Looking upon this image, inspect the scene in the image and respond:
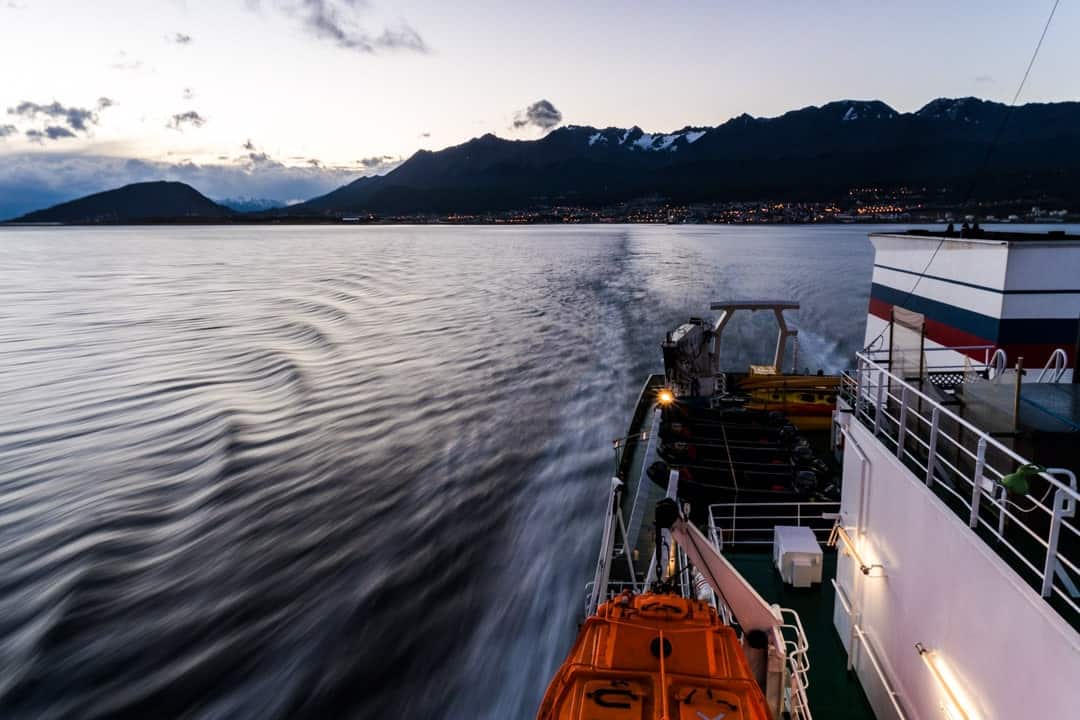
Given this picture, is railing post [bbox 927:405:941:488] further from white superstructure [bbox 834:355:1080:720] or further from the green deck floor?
the green deck floor

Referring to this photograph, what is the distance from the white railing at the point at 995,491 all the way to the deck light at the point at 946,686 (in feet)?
4.42

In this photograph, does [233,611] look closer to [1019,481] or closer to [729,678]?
[729,678]

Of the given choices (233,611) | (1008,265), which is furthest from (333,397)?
(1008,265)

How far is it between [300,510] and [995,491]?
17.0 metres

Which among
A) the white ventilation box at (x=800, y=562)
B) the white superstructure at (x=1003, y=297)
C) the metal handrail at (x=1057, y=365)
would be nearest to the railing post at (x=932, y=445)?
the metal handrail at (x=1057, y=365)

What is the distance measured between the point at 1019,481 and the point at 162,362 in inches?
1528

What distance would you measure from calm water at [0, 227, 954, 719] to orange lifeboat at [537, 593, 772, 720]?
7.13 meters

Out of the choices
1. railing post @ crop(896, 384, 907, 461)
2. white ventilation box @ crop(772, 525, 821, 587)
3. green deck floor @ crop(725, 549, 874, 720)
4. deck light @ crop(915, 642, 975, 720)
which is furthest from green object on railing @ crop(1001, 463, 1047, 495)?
white ventilation box @ crop(772, 525, 821, 587)

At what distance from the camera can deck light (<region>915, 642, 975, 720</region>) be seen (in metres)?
5.18

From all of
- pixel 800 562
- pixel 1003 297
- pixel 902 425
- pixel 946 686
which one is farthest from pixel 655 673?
pixel 1003 297

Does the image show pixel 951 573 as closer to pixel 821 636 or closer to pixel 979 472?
pixel 979 472

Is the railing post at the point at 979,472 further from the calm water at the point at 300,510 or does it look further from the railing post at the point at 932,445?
the calm water at the point at 300,510

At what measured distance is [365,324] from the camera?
47.9 m

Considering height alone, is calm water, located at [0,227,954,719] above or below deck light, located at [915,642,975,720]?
below
